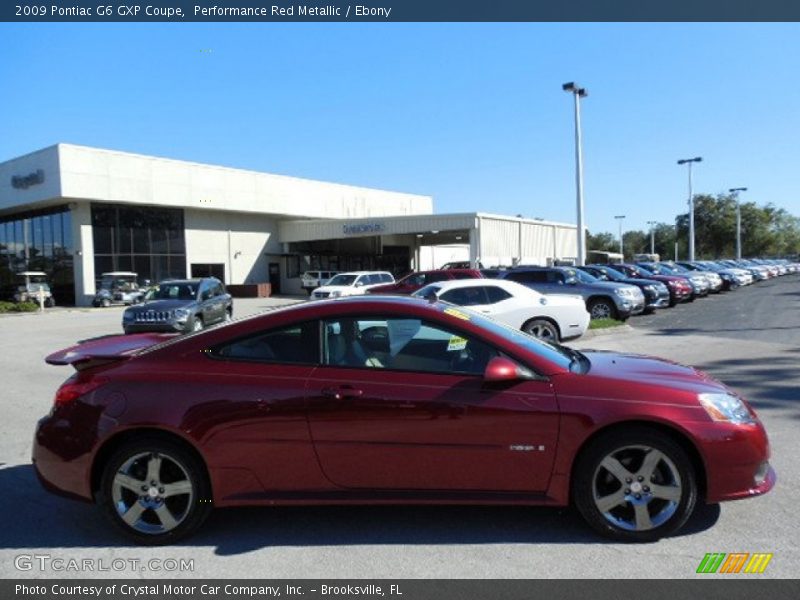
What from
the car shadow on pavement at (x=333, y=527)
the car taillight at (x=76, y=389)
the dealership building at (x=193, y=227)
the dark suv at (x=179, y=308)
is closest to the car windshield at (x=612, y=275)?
the dealership building at (x=193, y=227)

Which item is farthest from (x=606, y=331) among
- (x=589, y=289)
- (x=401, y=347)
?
(x=401, y=347)

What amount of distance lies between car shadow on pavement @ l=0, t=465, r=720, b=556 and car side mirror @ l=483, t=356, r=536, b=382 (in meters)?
1.01

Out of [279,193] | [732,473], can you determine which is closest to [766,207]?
[279,193]

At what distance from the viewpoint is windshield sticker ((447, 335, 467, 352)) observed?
4.01m

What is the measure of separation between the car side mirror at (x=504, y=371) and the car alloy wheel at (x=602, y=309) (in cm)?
1415

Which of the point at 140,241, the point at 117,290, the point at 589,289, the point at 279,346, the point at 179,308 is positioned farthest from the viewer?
the point at 140,241

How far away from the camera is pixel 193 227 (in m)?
43.8

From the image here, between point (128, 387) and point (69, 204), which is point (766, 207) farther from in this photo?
point (128, 387)

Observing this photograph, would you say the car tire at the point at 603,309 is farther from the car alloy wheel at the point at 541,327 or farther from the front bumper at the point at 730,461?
the front bumper at the point at 730,461

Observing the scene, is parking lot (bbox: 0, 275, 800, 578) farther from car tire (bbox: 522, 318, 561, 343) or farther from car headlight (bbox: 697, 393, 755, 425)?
car tire (bbox: 522, 318, 561, 343)

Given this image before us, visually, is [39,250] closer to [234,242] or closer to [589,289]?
[234,242]

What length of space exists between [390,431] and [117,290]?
121 ft

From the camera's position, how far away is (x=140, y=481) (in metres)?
3.91
